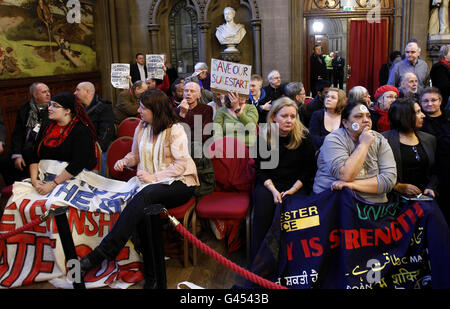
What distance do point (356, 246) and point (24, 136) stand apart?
3.57 metres

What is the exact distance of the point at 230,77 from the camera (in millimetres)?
4141

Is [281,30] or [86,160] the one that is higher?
[281,30]

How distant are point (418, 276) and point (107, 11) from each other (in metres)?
9.03

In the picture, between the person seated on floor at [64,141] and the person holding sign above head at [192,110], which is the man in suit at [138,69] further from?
the person seated on floor at [64,141]

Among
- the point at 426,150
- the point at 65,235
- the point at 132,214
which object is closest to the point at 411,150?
the point at 426,150

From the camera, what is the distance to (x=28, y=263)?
9.82 ft

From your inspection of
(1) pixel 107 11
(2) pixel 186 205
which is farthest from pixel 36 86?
(1) pixel 107 11

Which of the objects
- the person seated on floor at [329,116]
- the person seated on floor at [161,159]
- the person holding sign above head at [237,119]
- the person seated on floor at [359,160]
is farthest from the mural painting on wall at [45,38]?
the person seated on floor at [359,160]

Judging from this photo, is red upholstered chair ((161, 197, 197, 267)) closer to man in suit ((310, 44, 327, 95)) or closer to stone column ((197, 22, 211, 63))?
man in suit ((310, 44, 327, 95))

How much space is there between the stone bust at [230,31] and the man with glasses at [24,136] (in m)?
5.40

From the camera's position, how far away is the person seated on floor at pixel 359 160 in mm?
2686

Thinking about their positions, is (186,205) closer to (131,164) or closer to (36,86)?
(131,164)

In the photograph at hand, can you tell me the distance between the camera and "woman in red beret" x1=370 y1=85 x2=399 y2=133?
386cm
